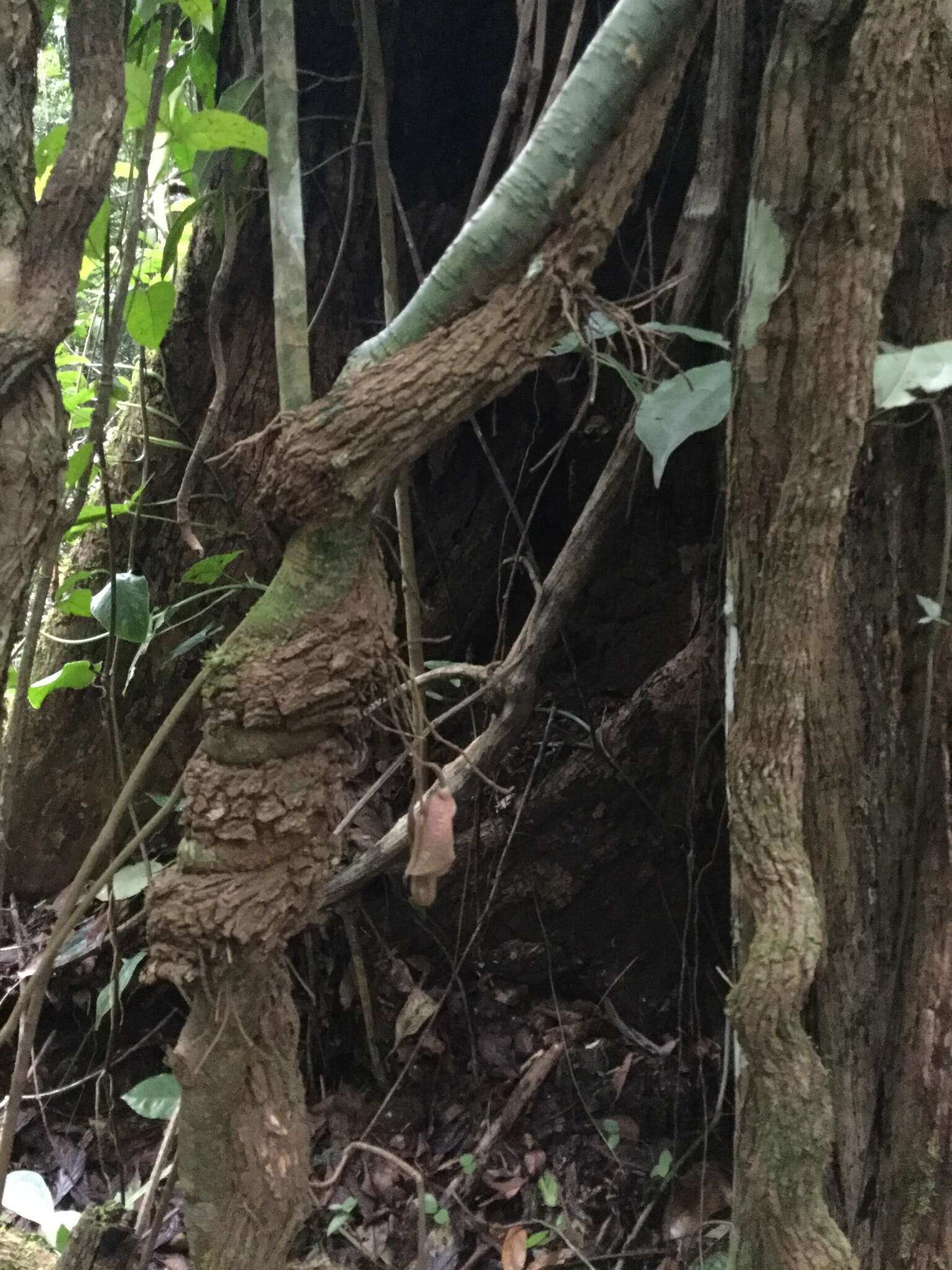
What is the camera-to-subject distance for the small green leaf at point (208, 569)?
124 centimetres

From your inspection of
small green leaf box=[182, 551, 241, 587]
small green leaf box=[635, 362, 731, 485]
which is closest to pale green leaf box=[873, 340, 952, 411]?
small green leaf box=[635, 362, 731, 485]

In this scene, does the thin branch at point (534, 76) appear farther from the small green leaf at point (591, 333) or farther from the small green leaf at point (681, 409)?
the small green leaf at point (681, 409)

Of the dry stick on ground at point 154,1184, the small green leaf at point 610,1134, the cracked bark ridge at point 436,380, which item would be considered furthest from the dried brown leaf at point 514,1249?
the cracked bark ridge at point 436,380

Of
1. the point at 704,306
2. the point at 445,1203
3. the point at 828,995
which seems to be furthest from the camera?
the point at 445,1203

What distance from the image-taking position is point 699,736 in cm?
122

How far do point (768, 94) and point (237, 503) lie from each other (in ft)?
3.17

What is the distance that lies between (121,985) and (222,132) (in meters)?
1.14

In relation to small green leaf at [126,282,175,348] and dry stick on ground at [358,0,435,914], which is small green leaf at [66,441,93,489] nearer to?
small green leaf at [126,282,175,348]

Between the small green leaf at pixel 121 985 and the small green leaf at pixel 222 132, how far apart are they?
999mm

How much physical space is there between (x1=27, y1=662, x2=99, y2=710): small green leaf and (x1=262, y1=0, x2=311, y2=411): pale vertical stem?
695 mm

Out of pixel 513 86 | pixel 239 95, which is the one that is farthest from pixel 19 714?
pixel 513 86

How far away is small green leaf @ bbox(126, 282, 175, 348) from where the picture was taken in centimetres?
110

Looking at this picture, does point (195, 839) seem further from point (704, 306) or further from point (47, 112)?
point (47, 112)

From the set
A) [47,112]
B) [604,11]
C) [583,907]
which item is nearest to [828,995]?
[583,907]
